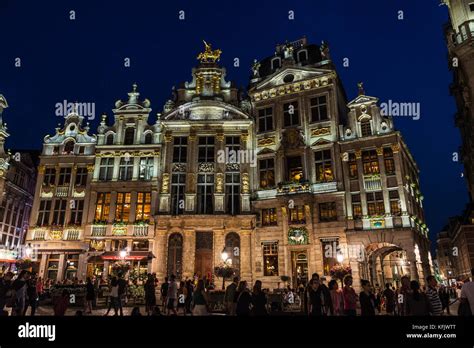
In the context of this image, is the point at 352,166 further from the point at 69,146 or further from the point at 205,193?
the point at 69,146

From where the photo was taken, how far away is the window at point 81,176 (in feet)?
113

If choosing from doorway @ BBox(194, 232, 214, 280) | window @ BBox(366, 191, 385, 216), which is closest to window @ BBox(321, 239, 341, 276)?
window @ BBox(366, 191, 385, 216)

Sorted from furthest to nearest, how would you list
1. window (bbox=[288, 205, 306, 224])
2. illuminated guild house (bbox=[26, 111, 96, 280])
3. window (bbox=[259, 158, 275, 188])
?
window (bbox=[259, 158, 275, 188])
illuminated guild house (bbox=[26, 111, 96, 280])
window (bbox=[288, 205, 306, 224])

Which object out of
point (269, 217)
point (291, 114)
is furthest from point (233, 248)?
point (291, 114)

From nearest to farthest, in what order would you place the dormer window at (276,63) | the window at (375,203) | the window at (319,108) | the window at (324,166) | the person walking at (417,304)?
the person walking at (417,304)
the window at (375,203)
the window at (324,166)
the window at (319,108)
the dormer window at (276,63)

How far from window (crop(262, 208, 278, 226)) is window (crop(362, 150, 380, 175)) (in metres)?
8.55

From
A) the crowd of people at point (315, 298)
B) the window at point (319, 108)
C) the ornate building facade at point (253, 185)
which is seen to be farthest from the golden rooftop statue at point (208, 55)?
the crowd of people at point (315, 298)

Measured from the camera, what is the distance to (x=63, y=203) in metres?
34.2

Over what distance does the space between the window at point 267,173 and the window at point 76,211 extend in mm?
16898

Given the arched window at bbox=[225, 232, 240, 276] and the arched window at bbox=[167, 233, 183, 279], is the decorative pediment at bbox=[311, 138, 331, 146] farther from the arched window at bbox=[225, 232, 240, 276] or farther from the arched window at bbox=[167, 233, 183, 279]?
the arched window at bbox=[167, 233, 183, 279]

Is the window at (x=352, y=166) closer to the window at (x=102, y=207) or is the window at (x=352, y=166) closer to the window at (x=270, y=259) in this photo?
the window at (x=270, y=259)

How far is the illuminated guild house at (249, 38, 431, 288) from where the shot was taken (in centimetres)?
2914

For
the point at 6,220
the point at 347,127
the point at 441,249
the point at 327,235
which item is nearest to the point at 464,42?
the point at 347,127

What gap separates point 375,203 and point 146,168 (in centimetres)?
A: 2054
